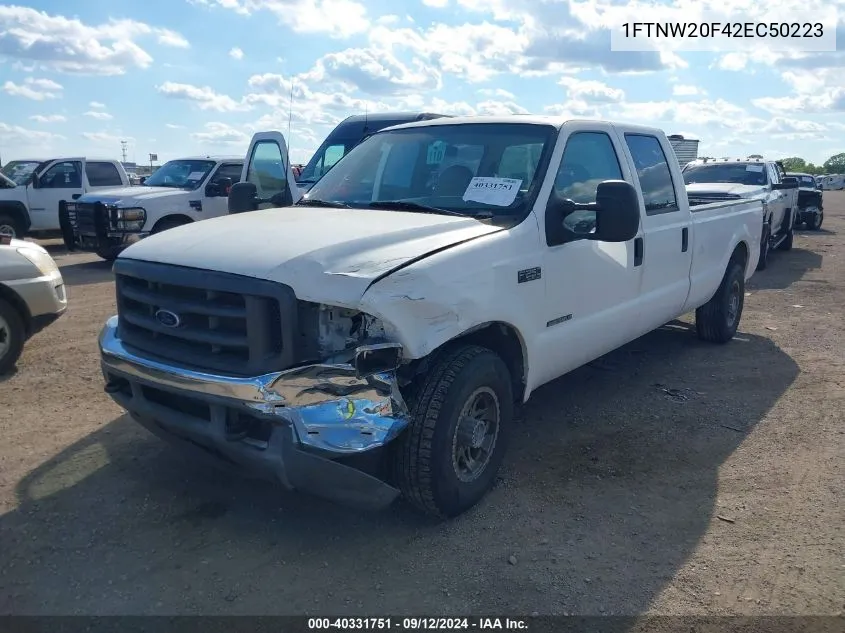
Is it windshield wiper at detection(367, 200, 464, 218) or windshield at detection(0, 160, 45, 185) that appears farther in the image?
windshield at detection(0, 160, 45, 185)

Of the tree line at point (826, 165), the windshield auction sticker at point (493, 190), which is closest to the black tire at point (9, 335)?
the windshield auction sticker at point (493, 190)

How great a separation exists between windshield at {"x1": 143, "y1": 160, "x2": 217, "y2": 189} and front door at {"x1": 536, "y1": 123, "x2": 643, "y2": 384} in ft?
31.5

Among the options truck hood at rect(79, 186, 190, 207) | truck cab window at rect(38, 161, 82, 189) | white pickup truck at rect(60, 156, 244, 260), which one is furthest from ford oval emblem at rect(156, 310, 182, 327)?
truck cab window at rect(38, 161, 82, 189)

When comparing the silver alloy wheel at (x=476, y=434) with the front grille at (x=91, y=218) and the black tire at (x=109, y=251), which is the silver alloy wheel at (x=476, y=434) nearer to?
the black tire at (x=109, y=251)

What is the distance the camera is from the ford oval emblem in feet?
11.2

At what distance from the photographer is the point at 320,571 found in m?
3.30

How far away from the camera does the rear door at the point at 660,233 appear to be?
5.26 m

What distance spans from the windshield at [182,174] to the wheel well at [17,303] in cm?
709

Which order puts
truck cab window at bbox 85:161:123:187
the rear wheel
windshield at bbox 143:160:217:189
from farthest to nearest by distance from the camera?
the rear wheel < truck cab window at bbox 85:161:123:187 < windshield at bbox 143:160:217:189

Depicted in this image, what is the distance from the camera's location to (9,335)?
5965 mm

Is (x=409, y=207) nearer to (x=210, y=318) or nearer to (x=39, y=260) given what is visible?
(x=210, y=318)

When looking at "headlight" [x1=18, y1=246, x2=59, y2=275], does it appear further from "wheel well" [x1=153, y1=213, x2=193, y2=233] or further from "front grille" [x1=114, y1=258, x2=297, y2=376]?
"wheel well" [x1=153, y1=213, x2=193, y2=233]

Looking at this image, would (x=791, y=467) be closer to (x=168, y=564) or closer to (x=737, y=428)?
(x=737, y=428)

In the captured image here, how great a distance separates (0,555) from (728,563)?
3412 millimetres
